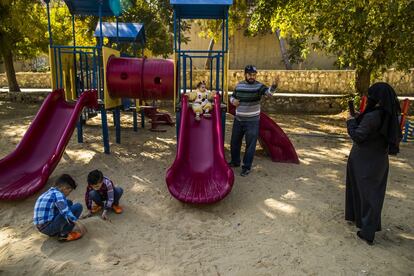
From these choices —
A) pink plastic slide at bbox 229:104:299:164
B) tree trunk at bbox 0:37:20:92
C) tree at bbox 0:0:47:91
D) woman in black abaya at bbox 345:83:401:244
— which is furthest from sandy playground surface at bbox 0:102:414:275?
tree trunk at bbox 0:37:20:92

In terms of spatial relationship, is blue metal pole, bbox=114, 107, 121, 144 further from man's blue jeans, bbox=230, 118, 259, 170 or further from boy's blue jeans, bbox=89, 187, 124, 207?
boy's blue jeans, bbox=89, 187, 124, 207

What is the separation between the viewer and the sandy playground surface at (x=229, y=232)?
10.6 ft

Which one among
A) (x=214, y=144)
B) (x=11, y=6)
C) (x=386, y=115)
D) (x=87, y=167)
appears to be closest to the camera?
(x=386, y=115)

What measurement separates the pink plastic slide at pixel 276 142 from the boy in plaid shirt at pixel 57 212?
372cm

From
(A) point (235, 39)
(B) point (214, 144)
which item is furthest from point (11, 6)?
(A) point (235, 39)

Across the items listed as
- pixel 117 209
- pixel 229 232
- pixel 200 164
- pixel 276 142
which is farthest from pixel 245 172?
pixel 117 209

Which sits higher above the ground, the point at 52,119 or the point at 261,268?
the point at 52,119

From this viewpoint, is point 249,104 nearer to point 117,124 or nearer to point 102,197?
point 102,197

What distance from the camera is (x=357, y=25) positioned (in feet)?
28.5

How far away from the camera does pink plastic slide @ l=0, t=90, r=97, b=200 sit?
4816 millimetres

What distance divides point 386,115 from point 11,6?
12309mm

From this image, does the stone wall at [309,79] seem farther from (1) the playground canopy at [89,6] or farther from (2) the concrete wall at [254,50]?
(1) the playground canopy at [89,6]

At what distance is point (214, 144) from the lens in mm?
5633

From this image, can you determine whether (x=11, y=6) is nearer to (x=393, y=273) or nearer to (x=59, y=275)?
(x=59, y=275)
